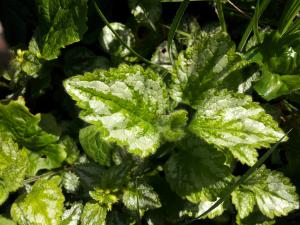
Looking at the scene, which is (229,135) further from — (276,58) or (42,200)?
(42,200)

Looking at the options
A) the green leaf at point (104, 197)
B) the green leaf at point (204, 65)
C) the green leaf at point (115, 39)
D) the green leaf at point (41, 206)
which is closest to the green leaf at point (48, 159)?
the green leaf at point (41, 206)

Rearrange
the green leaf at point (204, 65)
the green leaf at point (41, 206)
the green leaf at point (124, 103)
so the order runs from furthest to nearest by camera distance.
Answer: the green leaf at point (41, 206)
the green leaf at point (204, 65)
the green leaf at point (124, 103)

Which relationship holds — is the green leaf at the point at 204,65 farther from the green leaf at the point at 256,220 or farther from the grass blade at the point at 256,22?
the green leaf at the point at 256,220

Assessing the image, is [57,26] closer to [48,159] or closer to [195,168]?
[48,159]

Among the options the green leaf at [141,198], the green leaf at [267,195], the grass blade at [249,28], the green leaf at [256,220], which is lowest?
the green leaf at [256,220]

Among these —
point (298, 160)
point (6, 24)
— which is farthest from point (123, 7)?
point (298, 160)

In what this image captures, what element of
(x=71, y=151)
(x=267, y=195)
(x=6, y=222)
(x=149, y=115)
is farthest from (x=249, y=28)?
(x=6, y=222)
